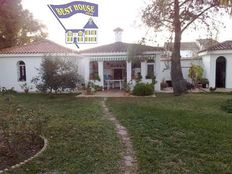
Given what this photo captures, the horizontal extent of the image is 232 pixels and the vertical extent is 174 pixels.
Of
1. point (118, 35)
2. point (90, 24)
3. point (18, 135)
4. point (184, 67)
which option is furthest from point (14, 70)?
point (18, 135)

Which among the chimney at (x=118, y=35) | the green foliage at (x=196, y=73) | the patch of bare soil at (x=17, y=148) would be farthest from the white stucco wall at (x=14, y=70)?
the patch of bare soil at (x=17, y=148)

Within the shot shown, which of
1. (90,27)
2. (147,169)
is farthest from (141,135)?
(90,27)

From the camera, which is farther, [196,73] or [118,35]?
[118,35]

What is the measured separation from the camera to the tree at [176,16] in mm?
28469

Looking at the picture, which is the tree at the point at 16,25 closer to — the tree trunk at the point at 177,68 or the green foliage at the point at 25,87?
the green foliage at the point at 25,87

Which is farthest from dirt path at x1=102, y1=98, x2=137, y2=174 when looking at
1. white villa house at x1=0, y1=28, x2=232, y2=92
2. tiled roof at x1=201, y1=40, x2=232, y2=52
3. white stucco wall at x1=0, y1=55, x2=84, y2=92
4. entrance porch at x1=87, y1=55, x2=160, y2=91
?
tiled roof at x1=201, y1=40, x2=232, y2=52

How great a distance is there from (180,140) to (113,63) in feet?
95.7

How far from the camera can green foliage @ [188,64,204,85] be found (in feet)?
127

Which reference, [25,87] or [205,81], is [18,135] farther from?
[205,81]

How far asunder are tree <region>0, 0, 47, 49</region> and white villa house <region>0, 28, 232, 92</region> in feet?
22.6

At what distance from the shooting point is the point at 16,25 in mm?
45656

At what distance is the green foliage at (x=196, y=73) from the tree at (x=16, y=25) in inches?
1070

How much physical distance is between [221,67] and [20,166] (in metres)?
34.5

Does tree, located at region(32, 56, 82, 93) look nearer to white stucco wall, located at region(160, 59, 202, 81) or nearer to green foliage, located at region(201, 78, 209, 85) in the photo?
white stucco wall, located at region(160, 59, 202, 81)
